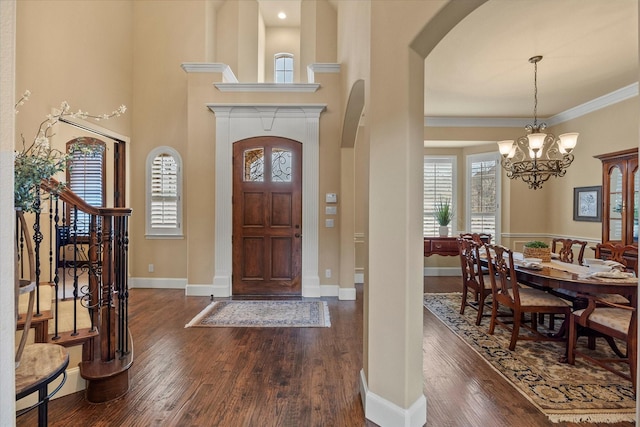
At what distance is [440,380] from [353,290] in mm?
2362

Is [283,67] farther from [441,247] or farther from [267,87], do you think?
[441,247]

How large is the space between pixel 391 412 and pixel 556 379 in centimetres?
153

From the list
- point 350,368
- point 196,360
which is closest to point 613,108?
point 350,368

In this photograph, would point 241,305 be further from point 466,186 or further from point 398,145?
point 466,186

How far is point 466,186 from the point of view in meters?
6.63

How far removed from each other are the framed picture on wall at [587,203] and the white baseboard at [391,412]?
15.9ft

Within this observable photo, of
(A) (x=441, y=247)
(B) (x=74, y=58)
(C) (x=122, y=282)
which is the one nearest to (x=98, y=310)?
(C) (x=122, y=282)

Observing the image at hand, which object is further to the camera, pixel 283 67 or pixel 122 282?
pixel 283 67

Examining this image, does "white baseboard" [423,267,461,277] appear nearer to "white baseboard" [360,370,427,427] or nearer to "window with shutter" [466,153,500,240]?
"window with shutter" [466,153,500,240]

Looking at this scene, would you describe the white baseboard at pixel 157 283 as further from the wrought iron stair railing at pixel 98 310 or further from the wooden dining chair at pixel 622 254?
the wooden dining chair at pixel 622 254

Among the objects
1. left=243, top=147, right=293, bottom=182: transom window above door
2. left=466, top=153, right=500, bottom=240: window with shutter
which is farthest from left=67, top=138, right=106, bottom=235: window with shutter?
left=466, top=153, right=500, bottom=240: window with shutter

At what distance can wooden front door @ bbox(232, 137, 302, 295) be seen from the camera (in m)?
5.00

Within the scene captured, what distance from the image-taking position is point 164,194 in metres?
5.41

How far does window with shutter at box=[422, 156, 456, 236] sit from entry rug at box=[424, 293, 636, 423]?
3.42 metres
